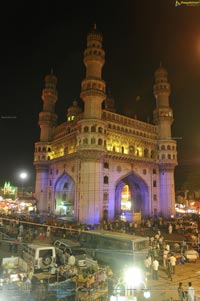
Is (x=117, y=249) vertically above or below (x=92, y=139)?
below

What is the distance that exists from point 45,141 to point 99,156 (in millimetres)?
19135

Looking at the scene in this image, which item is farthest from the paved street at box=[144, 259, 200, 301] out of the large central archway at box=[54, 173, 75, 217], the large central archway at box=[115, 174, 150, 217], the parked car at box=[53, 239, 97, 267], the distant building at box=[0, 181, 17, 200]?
the distant building at box=[0, 181, 17, 200]

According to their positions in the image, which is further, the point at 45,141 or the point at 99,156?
the point at 45,141

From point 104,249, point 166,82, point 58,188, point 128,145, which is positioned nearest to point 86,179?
point 128,145

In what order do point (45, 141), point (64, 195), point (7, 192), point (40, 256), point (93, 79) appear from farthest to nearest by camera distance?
point (7, 192), point (45, 141), point (64, 195), point (93, 79), point (40, 256)

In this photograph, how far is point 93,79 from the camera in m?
42.5

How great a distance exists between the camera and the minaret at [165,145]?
49.3 m

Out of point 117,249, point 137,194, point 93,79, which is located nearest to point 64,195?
point 137,194

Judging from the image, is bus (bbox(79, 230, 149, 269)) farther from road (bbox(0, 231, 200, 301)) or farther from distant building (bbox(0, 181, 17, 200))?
distant building (bbox(0, 181, 17, 200))

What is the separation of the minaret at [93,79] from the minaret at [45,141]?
14.4 metres

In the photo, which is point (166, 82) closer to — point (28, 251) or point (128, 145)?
point (128, 145)

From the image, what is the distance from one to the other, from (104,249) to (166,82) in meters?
44.6

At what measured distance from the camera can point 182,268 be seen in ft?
57.5

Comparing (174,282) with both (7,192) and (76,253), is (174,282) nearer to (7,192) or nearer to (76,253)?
(76,253)
